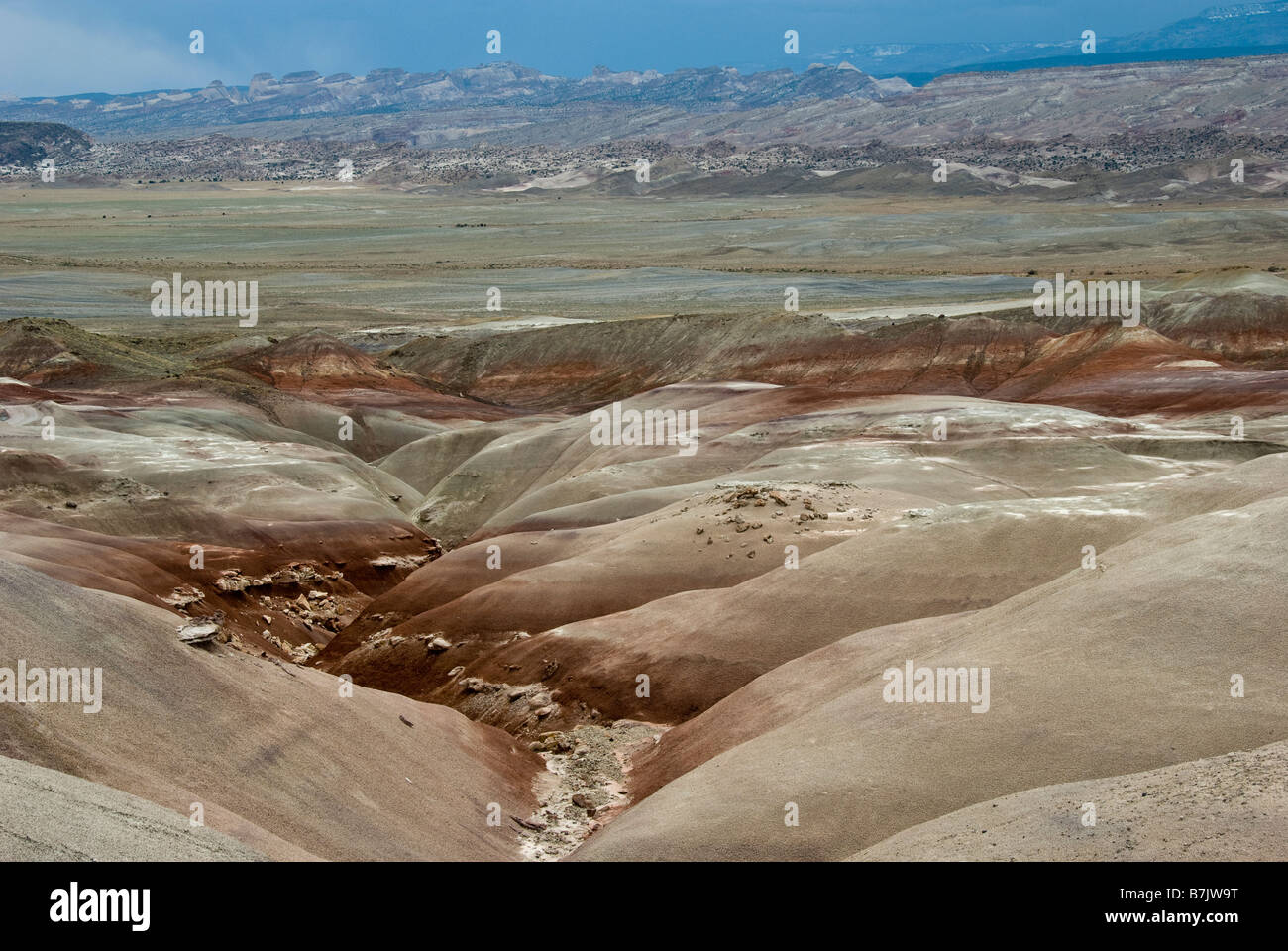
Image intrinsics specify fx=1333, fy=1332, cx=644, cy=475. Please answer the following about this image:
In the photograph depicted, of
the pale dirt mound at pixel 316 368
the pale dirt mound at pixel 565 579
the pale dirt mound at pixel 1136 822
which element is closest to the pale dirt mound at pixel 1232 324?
the pale dirt mound at pixel 316 368

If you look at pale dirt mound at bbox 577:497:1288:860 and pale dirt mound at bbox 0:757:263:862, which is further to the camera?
pale dirt mound at bbox 577:497:1288:860
